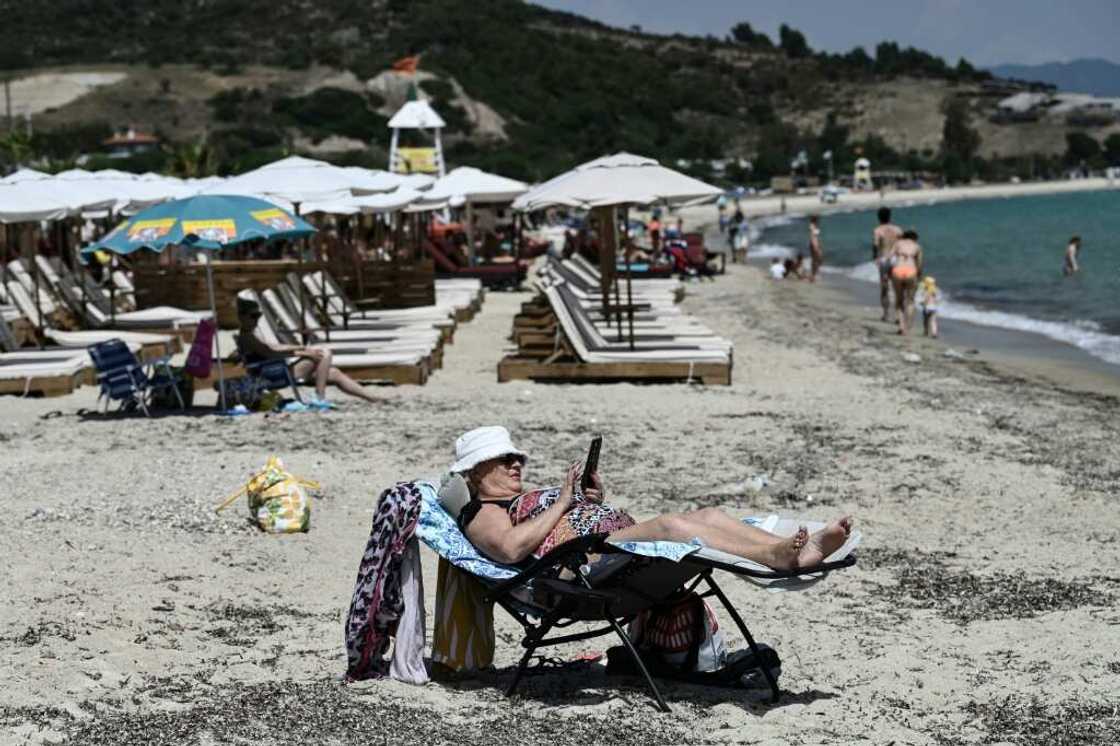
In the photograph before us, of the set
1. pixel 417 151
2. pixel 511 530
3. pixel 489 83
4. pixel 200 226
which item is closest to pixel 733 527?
pixel 511 530

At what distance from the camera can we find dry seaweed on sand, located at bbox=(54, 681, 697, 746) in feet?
14.8

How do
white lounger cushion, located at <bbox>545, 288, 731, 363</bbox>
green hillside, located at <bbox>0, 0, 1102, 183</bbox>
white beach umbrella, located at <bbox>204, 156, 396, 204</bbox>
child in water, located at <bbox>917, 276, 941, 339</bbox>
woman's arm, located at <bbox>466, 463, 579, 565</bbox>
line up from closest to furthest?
1. woman's arm, located at <bbox>466, 463, 579, 565</bbox>
2. white lounger cushion, located at <bbox>545, 288, 731, 363</bbox>
3. white beach umbrella, located at <bbox>204, 156, 396, 204</bbox>
4. child in water, located at <bbox>917, 276, 941, 339</bbox>
5. green hillside, located at <bbox>0, 0, 1102, 183</bbox>

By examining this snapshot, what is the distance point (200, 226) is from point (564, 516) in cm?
638

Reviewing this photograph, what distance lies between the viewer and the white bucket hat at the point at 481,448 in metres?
5.08

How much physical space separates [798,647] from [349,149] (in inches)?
3488

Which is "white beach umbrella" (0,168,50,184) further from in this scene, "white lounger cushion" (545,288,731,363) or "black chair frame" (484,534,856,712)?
"black chair frame" (484,534,856,712)

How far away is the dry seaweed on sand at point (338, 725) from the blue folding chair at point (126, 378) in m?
6.70

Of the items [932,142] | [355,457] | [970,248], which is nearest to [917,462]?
[355,457]

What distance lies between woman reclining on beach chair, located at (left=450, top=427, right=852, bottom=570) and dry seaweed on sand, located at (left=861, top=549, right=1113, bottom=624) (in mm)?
1485

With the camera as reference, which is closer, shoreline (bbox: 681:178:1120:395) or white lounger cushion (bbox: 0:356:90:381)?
white lounger cushion (bbox: 0:356:90:381)

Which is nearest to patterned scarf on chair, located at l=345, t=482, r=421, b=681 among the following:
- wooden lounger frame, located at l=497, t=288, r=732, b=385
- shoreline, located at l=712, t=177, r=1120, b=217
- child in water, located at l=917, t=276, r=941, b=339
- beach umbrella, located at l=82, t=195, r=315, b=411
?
beach umbrella, located at l=82, t=195, r=315, b=411

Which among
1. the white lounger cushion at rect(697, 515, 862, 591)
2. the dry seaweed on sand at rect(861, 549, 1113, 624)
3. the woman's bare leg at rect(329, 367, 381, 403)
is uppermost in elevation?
the white lounger cushion at rect(697, 515, 862, 591)

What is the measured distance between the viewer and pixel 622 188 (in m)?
14.1

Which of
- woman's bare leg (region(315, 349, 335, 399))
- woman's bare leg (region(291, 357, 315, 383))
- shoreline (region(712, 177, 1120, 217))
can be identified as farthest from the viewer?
shoreline (region(712, 177, 1120, 217))
